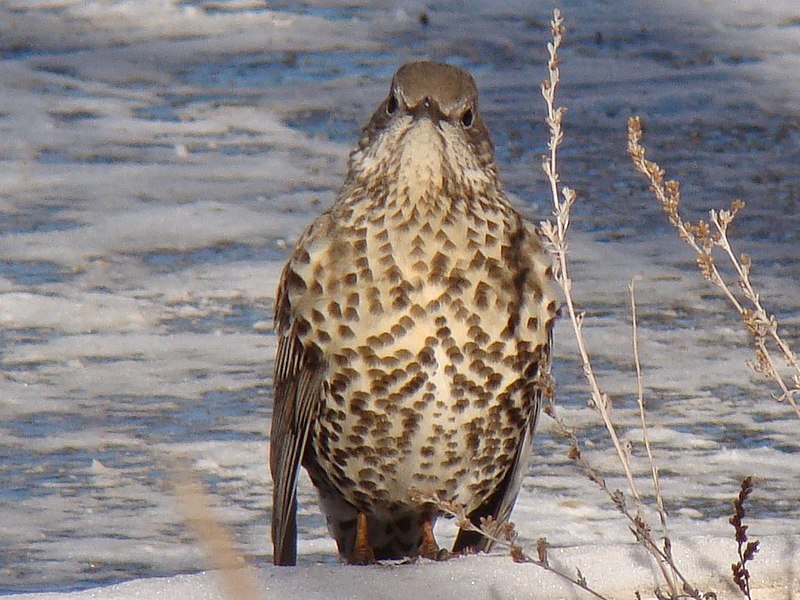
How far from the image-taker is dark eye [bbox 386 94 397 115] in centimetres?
511

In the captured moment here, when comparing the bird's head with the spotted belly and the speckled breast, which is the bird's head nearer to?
the speckled breast

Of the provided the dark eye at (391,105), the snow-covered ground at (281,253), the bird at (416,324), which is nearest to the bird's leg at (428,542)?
the bird at (416,324)

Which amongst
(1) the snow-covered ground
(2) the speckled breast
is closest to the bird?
(2) the speckled breast

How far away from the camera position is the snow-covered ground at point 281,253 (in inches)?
229

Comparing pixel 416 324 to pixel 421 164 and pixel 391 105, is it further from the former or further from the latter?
pixel 391 105

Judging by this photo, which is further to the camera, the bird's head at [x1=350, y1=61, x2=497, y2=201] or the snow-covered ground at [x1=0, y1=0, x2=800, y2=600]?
the snow-covered ground at [x1=0, y1=0, x2=800, y2=600]

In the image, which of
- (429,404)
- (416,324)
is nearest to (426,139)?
(416,324)

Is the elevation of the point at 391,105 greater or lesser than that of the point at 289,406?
greater

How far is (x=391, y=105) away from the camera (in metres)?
5.14

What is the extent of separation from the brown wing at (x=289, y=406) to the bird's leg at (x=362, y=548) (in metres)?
0.17

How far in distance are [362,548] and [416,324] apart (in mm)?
698

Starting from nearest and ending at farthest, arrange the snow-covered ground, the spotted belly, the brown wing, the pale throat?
the spotted belly
the pale throat
the brown wing
the snow-covered ground

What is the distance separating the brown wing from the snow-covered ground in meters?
0.23

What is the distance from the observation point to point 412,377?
4.91 meters
